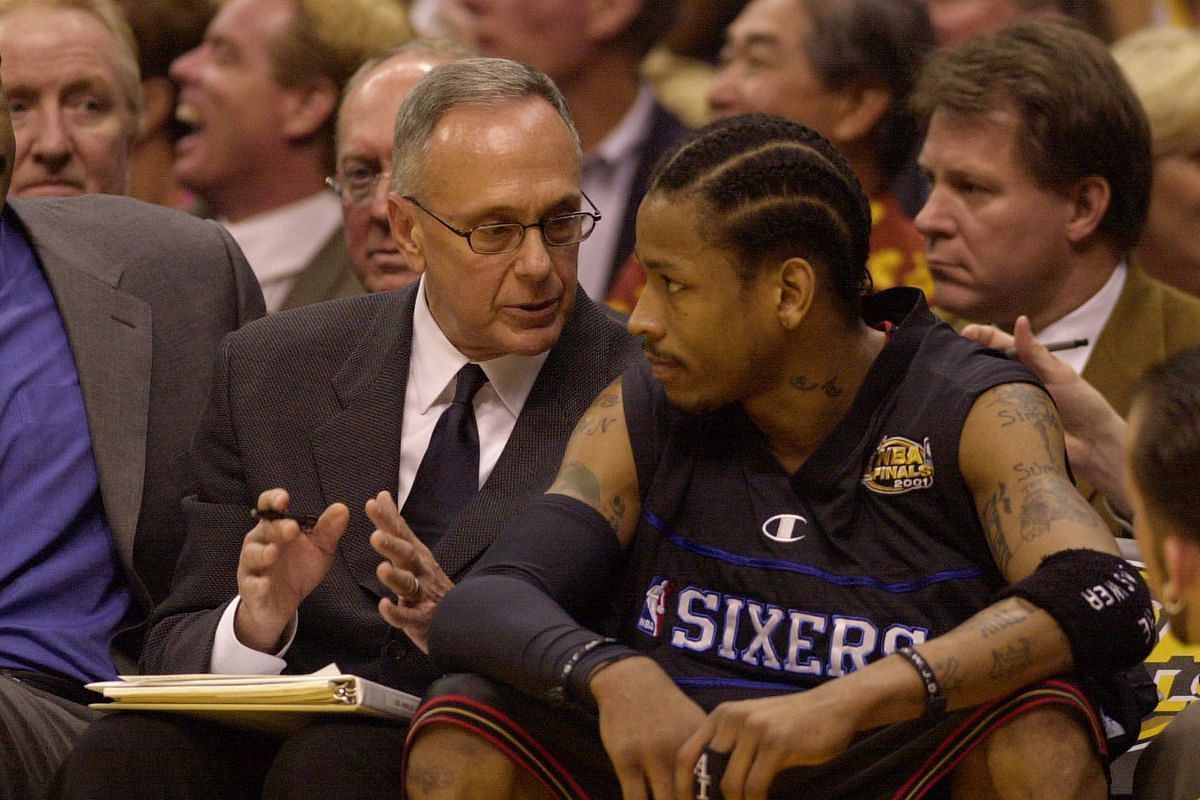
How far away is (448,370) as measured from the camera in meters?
2.90

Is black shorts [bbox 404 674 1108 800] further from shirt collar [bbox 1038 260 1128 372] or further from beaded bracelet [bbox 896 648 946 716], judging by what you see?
shirt collar [bbox 1038 260 1128 372]

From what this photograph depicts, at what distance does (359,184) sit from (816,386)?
1659 millimetres

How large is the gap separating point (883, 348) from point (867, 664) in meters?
0.46

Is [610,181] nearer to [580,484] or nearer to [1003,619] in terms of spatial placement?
[580,484]

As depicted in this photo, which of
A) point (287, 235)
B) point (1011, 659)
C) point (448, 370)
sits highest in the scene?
point (1011, 659)

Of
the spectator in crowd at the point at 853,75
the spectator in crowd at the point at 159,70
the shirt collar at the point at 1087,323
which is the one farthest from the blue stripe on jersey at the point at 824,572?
the spectator in crowd at the point at 159,70

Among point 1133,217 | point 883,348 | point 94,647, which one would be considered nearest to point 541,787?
point 883,348

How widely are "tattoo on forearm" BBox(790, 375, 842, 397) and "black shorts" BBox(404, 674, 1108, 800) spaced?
510mm

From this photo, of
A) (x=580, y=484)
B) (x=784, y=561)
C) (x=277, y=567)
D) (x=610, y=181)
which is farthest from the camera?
(x=610, y=181)

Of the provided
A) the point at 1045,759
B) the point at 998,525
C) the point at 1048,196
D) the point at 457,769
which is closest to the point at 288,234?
the point at 1048,196

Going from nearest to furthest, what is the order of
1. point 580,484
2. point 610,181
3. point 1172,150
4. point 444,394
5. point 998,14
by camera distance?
1. point 580,484
2. point 444,394
3. point 1172,150
4. point 998,14
5. point 610,181

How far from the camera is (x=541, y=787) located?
2213 mm

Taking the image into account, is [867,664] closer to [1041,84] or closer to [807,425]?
[807,425]

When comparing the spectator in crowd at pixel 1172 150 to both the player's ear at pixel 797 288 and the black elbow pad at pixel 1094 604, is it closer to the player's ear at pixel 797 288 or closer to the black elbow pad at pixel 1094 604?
the player's ear at pixel 797 288
